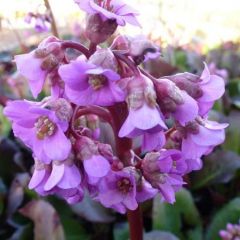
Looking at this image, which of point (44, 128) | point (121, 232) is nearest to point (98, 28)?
point (44, 128)

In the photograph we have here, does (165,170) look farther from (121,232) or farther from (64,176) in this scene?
(121,232)

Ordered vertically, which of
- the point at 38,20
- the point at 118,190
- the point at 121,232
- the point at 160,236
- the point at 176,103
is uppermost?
the point at 176,103

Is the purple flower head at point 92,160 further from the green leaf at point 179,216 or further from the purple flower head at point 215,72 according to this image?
the purple flower head at point 215,72

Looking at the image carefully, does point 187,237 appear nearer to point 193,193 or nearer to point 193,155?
point 193,193

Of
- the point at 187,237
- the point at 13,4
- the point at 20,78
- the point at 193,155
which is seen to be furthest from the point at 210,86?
the point at 13,4

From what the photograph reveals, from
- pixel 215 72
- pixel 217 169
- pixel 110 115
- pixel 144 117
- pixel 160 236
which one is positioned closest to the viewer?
pixel 144 117

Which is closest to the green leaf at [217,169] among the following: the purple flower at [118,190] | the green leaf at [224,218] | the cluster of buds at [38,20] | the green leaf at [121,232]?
the green leaf at [224,218]
